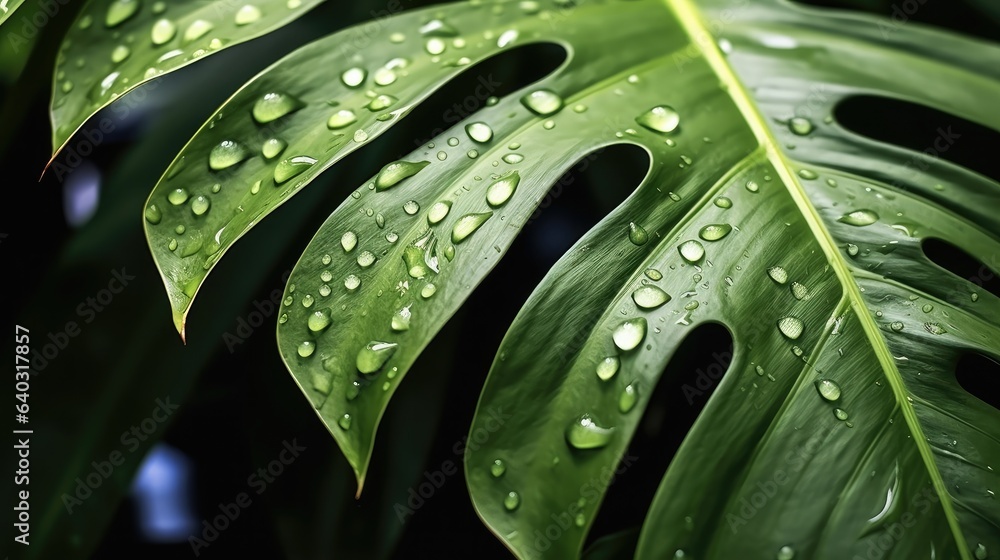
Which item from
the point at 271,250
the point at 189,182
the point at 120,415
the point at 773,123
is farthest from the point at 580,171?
the point at 120,415

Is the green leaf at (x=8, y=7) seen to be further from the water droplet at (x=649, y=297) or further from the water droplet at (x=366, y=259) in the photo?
the water droplet at (x=649, y=297)

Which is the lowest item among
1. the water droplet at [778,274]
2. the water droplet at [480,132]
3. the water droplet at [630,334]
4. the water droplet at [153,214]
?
the water droplet at [153,214]

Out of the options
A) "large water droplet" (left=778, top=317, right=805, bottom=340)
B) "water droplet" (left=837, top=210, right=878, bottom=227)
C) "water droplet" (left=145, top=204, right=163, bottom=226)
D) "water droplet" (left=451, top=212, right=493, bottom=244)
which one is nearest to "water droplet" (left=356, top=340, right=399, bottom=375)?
"water droplet" (left=451, top=212, right=493, bottom=244)

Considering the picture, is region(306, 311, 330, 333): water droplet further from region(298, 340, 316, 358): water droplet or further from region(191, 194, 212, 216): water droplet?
region(191, 194, 212, 216): water droplet

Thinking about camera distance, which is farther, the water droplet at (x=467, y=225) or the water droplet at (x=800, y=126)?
the water droplet at (x=800, y=126)

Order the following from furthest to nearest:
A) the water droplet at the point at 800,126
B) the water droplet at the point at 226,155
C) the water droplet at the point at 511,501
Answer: the water droplet at the point at 800,126 → the water droplet at the point at 226,155 → the water droplet at the point at 511,501

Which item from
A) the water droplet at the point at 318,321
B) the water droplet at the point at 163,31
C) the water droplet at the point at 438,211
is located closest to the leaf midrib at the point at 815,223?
the water droplet at the point at 438,211
